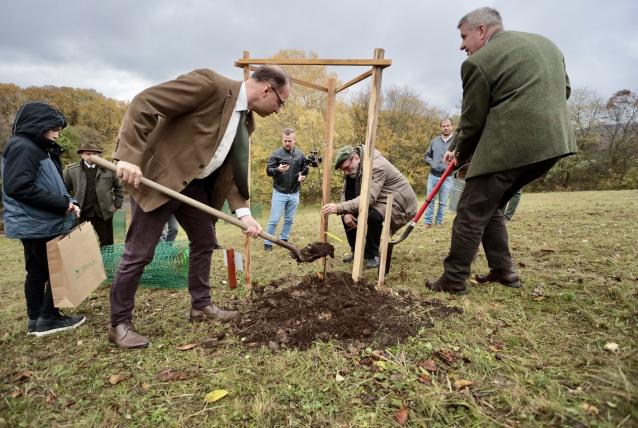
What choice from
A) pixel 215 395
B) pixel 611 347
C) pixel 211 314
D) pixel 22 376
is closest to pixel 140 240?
pixel 211 314

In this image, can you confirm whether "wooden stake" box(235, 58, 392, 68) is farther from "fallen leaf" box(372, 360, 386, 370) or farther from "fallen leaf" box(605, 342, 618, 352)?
"fallen leaf" box(605, 342, 618, 352)

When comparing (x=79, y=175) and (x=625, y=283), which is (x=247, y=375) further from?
(x=79, y=175)

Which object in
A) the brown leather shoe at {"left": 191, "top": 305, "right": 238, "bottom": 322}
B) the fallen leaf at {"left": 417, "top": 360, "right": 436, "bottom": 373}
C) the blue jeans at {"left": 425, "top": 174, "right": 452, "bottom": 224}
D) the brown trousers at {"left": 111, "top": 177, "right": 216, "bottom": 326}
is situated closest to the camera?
the fallen leaf at {"left": 417, "top": 360, "right": 436, "bottom": 373}

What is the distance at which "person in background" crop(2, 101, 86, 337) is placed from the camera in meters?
2.74

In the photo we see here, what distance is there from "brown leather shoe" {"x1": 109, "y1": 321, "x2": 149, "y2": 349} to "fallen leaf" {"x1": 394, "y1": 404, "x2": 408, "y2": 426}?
1956 mm

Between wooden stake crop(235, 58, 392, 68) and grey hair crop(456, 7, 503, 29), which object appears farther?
wooden stake crop(235, 58, 392, 68)

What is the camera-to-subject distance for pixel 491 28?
3.05 meters

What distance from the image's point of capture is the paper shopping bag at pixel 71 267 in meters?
2.89

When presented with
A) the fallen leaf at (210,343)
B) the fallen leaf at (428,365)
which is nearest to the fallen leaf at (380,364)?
the fallen leaf at (428,365)

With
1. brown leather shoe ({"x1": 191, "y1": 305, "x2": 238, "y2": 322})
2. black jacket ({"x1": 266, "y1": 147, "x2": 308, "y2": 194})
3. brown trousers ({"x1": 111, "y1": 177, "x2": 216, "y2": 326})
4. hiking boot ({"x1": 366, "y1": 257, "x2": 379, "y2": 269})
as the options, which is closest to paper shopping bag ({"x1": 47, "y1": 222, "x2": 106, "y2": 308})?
brown trousers ({"x1": 111, "y1": 177, "x2": 216, "y2": 326})

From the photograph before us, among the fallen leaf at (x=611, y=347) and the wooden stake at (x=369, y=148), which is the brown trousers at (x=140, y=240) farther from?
the fallen leaf at (x=611, y=347)

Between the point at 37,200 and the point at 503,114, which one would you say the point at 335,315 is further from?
the point at 37,200

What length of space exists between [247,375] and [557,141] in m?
2.95

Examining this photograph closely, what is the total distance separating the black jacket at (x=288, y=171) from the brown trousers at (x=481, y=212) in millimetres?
3844
